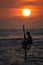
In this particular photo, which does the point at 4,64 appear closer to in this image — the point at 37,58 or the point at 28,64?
the point at 28,64

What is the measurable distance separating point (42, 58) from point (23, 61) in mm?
2703

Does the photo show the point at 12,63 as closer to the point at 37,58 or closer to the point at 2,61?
the point at 2,61

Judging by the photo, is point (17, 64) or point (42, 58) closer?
point (17, 64)

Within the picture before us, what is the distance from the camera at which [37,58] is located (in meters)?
25.6

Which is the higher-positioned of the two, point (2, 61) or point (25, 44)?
point (25, 44)

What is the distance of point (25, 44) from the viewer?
23.2 meters

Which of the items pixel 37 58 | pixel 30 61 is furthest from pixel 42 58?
pixel 30 61

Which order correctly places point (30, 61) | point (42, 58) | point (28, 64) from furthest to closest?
point (42, 58) → point (30, 61) → point (28, 64)

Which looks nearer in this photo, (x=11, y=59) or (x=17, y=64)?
(x=17, y=64)

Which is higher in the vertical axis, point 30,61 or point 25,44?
point 25,44

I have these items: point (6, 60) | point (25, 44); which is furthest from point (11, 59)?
point (25, 44)

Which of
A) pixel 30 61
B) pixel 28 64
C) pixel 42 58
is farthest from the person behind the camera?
pixel 42 58

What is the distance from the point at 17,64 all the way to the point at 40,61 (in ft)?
8.76

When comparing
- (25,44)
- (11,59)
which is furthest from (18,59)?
(25,44)
